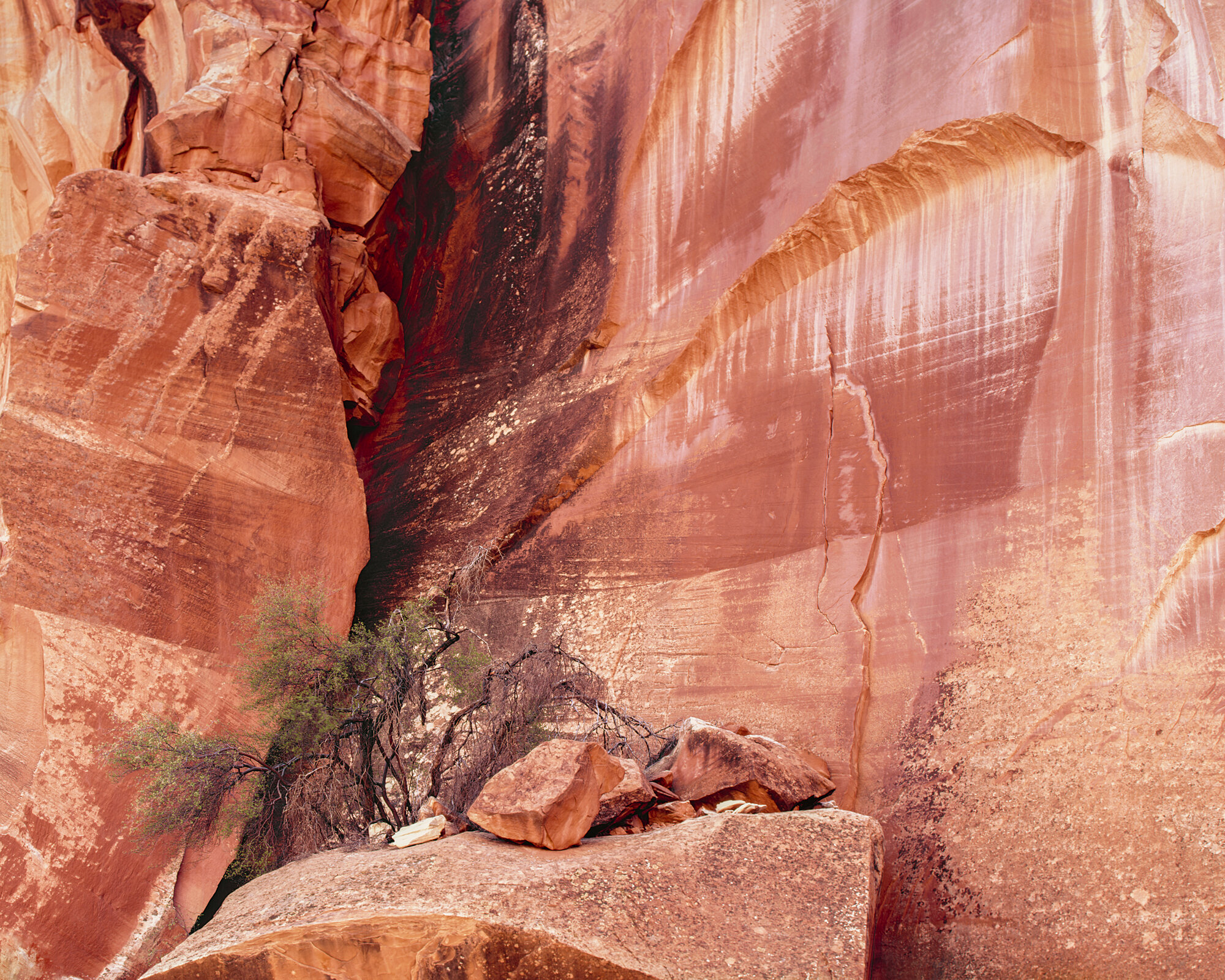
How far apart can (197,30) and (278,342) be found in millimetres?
4152

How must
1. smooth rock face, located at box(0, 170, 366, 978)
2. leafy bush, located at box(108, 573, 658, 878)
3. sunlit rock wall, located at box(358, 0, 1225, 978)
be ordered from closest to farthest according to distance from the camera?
1. sunlit rock wall, located at box(358, 0, 1225, 978)
2. leafy bush, located at box(108, 573, 658, 878)
3. smooth rock face, located at box(0, 170, 366, 978)

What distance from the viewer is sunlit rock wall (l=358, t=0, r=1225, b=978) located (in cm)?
648

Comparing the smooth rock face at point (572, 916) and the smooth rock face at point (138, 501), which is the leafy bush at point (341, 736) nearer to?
the smooth rock face at point (138, 501)

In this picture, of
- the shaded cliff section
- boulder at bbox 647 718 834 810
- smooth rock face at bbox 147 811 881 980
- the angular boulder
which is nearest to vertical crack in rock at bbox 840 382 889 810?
boulder at bbox 647 718 834 810

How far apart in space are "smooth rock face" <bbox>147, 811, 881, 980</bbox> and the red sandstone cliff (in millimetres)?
1877

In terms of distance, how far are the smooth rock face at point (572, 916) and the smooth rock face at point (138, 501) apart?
397 cm

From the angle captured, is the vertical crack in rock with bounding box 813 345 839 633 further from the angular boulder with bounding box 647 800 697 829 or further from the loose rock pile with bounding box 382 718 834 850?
the angular boulder with bounding box 647 800 697 829

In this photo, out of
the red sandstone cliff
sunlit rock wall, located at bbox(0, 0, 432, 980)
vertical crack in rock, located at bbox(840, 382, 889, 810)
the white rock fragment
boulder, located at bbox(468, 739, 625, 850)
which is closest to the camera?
boulder, located at bbox(468, 739, 625, 850)

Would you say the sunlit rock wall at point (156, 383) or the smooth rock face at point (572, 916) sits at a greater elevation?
the sunlit rock wall at point (156, 383)

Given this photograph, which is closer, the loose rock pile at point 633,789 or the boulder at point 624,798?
the loose rock pile at point 633,789

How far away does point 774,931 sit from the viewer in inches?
191

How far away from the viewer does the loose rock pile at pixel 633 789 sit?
559cm

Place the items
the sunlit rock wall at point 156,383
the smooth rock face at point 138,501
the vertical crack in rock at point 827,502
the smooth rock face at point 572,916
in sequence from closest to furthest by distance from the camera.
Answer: the smooth rock face at point 572,916 < the vertical crack in rock at point 827,502 < the smooth rock face at point 138,501 < the sunlit rock wall at point 156,383

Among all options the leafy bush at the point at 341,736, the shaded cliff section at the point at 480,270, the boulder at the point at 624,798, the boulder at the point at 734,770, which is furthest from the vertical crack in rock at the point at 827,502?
the shaded cliff section at the point at 480,270
